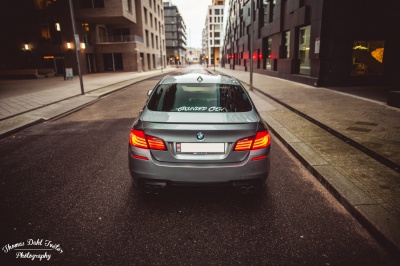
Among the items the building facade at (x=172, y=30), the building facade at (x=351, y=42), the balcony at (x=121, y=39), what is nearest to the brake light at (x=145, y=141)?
the building facade at (x=351, y=42)

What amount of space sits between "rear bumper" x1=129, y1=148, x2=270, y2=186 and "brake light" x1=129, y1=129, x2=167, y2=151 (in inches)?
→ 3.1

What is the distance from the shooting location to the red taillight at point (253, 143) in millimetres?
2846

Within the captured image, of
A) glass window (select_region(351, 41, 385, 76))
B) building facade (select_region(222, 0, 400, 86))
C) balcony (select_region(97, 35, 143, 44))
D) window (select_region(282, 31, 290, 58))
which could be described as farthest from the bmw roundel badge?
balcony (select_region(97, 35, 143, 44))

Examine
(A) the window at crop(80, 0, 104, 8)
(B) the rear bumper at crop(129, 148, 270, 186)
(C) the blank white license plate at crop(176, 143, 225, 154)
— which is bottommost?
(B) the rear bumper at crop(129, 148, 270, 186)

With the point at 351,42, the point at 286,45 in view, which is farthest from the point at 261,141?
the point at 286,45

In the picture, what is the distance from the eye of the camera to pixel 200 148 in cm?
283

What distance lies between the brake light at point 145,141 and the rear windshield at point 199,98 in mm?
481

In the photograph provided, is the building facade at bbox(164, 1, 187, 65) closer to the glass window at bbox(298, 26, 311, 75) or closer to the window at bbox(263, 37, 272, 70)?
the window at bbox(263, 37, 272, 70)

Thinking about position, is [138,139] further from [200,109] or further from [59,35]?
[59,35]

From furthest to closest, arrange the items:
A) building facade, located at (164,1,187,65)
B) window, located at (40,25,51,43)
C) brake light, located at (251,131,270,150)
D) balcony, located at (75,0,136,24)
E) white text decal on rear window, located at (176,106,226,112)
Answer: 1. building facade, located at (164,1,187,65)
2. window, located at (40,25,51,43)
3. balcony, located at (75,0,136,24)
4. white text decal on rear window, located at (176,106,226,112)
5. brake light, located at (251,131,270,150)

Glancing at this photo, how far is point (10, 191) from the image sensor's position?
12.4 feet

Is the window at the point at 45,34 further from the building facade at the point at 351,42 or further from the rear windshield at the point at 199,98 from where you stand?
the rear windshield at the point at 199,98

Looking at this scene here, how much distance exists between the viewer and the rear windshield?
10.9ft

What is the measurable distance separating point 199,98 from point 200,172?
1.17m
